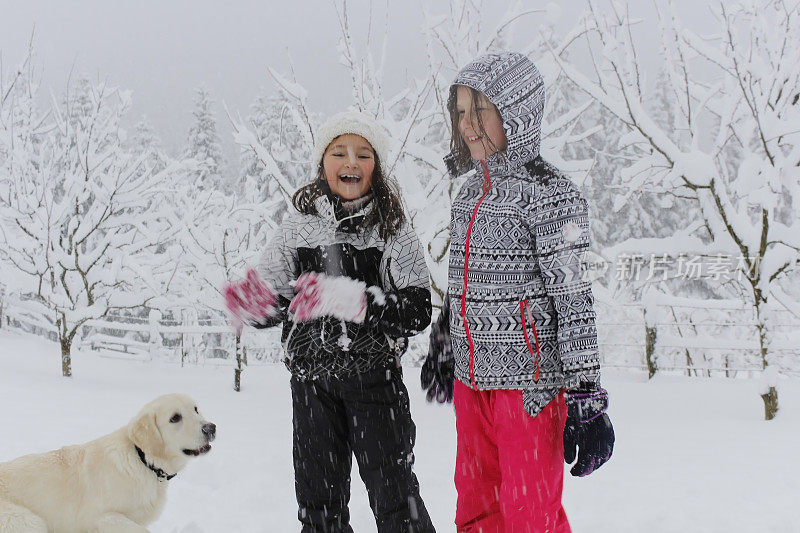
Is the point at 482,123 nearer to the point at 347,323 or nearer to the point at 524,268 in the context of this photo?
the point at 524,268

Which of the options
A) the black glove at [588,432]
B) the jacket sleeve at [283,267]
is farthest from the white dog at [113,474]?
the black glove at [588,432]

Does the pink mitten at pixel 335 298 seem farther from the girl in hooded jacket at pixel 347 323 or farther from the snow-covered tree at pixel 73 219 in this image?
the snow-covered tree at pixel 73 219

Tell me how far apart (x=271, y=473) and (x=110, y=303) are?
607cm

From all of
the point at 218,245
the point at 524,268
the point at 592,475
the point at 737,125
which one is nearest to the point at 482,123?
the point at 524,268

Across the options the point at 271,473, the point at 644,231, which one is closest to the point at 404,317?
the point at 271,473

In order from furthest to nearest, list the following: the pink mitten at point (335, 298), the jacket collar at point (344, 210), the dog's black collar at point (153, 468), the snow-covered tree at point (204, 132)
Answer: the snow-covered tree at point (204, 132), the dog's black collar at point (153, 468), the jacket collar at point (344, 210), the pink mitten at point (335, 298)

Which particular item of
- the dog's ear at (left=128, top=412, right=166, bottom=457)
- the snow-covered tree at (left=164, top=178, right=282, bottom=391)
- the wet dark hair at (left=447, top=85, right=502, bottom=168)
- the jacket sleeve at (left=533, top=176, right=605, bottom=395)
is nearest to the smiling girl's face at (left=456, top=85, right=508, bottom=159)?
the wet dark hair at (left=447, top=85, right=502, bottom=168)

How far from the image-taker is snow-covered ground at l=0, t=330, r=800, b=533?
3.20m

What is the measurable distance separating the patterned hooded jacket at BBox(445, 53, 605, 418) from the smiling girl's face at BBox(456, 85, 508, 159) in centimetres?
4

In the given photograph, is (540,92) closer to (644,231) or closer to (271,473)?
(271,473)

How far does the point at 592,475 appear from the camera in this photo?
387 centimetres

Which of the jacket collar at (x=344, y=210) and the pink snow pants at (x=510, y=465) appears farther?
the jacket collar at (x=344, y=210)

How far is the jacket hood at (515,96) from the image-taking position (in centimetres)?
190

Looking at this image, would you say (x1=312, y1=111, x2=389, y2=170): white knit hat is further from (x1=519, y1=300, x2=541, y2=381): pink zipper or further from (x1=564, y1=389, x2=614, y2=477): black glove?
(x1=564, y1=389, x2=614, y2=477): black glove
